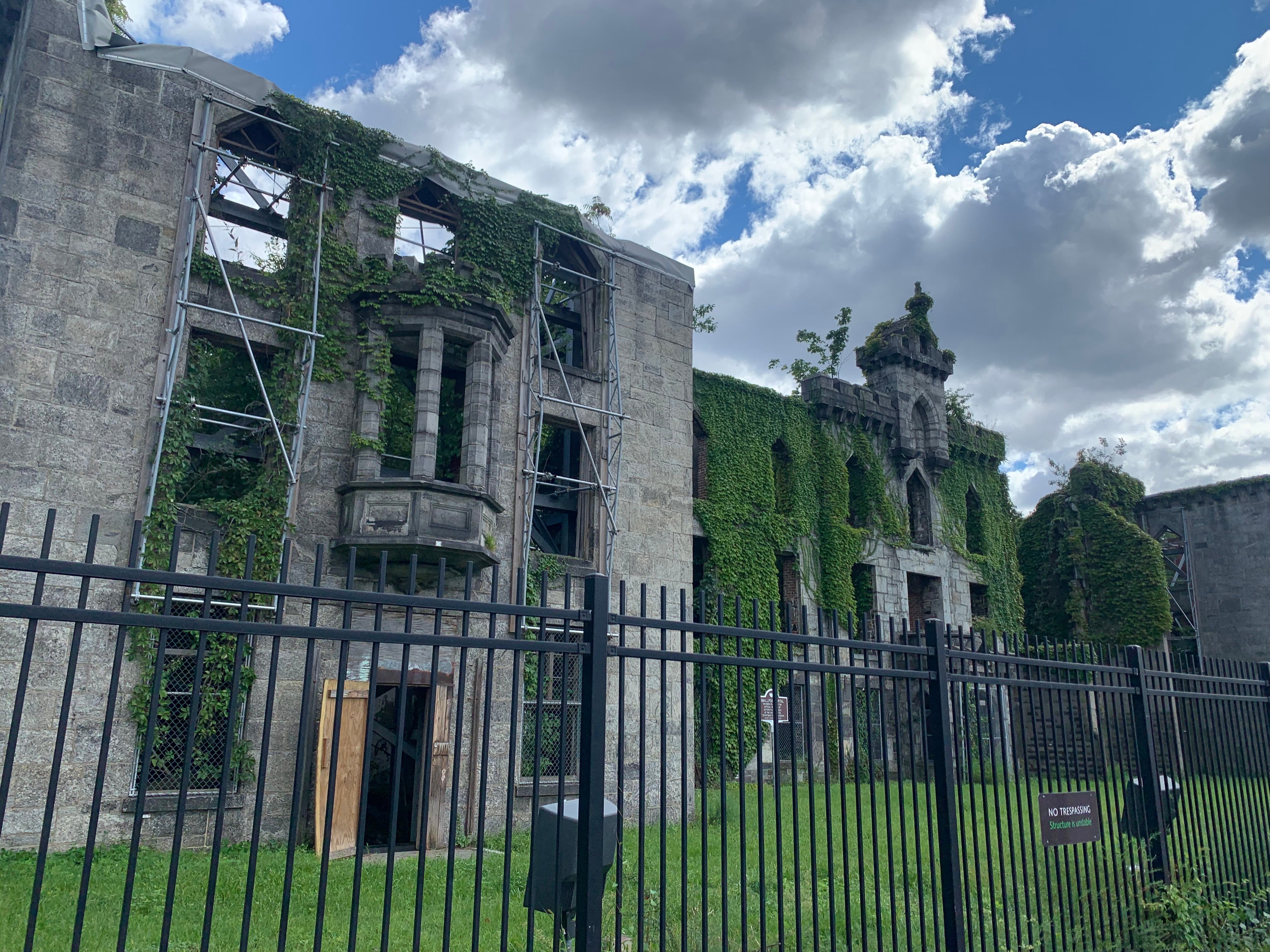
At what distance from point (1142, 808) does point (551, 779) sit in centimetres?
933

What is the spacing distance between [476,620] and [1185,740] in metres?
9.01

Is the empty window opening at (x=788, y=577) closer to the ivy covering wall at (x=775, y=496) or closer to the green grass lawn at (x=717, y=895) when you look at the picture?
the ivy covering wall at (x=775, y=496)

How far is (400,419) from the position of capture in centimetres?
1552

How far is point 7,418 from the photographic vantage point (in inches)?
446

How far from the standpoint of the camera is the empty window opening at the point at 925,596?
965 inches

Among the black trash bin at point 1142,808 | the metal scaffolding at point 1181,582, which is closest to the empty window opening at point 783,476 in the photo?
the black trash bin at point 1142,808

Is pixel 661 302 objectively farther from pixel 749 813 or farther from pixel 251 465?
pixel 749 813

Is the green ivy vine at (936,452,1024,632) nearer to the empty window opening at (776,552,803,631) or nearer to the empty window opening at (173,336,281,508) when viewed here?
the empty window opening at (776,552,803,631)

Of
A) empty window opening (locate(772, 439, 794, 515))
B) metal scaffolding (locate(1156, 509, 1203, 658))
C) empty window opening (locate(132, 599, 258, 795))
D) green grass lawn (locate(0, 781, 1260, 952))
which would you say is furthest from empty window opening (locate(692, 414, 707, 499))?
metal scaffolding (locate(1156, 509, 1203, 658))

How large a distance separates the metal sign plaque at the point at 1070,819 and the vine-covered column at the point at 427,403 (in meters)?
9.89

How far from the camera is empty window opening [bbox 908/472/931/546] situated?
25047mm

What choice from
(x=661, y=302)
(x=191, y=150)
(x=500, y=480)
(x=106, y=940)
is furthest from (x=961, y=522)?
(x=106, y=940)

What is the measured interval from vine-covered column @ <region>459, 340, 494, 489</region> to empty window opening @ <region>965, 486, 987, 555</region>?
17.2 m

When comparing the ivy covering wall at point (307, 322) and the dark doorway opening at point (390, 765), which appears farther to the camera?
the dark doorway opening at point (390, 765)
